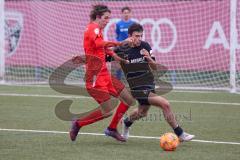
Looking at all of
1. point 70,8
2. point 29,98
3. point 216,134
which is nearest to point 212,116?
point 216,134

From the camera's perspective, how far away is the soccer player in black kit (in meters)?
9.12

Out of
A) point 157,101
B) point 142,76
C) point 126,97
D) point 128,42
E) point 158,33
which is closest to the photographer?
point 128,42

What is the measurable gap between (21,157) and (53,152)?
0.53m

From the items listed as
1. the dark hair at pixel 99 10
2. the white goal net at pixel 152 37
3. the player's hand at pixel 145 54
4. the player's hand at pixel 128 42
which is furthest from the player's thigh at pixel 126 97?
the white goal net at pixel 152 37

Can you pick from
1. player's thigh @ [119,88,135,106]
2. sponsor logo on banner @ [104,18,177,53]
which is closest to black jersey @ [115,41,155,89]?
player's thigh @ [119,88,135,106]

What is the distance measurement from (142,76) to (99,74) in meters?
0.62

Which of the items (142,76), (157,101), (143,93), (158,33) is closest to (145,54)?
(142,76)

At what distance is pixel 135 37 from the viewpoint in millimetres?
9125

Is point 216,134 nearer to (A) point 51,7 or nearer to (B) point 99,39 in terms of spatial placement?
(B) point 99,39

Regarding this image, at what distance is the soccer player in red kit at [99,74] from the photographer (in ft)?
30.7

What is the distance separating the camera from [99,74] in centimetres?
942

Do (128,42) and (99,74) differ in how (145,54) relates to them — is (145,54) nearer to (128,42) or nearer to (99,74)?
(128,42)

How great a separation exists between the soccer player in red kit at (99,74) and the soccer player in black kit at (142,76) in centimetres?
16

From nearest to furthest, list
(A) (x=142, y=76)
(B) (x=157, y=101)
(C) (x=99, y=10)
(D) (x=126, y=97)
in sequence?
(B) (x=157, y=101) < (A) (x=142, y=76) < (C) (x=99, y=10) < (D) (x=126, y=97)
